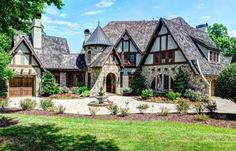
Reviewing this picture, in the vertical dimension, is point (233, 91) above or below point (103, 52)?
below

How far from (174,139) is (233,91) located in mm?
7800

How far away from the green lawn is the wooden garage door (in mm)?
18606

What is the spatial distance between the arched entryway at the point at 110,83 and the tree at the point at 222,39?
28771 millimetres

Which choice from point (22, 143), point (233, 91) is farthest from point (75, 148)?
point (233, 91)

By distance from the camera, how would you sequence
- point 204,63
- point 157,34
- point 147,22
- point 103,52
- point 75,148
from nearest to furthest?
point 75,148 < point 204,63 < point 157,34 < point 103,52 < point 147,22

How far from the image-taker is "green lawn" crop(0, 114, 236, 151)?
9.75 metres

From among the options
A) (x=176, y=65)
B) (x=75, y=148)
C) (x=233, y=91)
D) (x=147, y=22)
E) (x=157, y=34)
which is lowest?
(x=75, y=148)

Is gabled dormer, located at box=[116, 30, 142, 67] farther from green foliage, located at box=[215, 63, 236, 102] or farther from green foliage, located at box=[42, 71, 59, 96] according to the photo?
green foliage, located at box=[215, 63, 236, 102]

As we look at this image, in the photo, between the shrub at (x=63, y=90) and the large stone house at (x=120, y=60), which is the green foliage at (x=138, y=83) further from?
the shrub at (x=63, y=90)

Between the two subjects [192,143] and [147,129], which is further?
[147,129]

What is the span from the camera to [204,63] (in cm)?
2923

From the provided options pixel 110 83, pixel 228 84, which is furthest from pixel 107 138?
pixel 110 83

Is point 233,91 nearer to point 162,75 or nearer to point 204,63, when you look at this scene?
point 204,63

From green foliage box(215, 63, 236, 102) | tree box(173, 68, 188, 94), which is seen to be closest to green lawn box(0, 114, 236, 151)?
green foliage box(215, 63, 236, 102)
